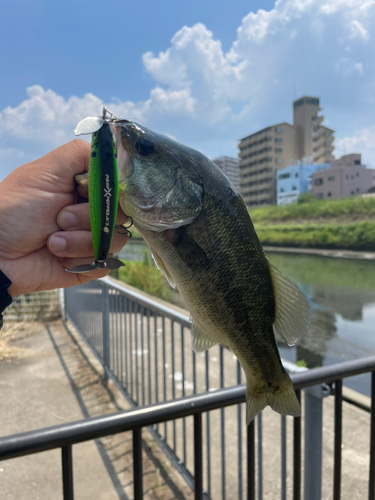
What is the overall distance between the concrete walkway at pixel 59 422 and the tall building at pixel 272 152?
30.2 metres

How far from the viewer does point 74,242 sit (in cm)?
78

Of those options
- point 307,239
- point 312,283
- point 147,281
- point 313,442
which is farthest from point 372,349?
point 307,239

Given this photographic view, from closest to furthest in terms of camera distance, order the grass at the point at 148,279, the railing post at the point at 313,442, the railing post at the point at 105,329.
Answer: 1. the railing post at the point at 313,442
2. the railing post at the point at 105,329
3. the grass at the point at 148,279

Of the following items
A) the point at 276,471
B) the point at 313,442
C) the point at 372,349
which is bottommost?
the point at 372,349

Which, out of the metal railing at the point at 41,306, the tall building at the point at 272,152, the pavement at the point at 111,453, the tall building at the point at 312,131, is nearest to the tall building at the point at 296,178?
the tall building at the point at 272,152

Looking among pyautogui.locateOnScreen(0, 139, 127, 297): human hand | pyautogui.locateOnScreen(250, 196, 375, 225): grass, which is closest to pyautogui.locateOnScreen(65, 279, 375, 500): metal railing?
pyautogui.locateOnScreen(0, 139, 127, 297): human hand

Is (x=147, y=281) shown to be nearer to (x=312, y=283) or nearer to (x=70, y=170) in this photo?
(x=70, y=170)

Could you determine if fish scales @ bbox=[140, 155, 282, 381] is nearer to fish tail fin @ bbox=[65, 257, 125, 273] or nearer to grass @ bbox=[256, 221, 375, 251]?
fish tail fin @ bbox=[65, 257, 125, 273]

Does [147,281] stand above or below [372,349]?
above

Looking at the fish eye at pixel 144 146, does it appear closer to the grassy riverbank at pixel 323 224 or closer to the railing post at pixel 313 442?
the railing post at pixel 313 442

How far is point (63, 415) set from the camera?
2.74 metres

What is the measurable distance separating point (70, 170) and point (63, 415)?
2.59m

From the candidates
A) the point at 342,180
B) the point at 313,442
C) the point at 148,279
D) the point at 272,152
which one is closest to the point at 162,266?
the point at 313,442

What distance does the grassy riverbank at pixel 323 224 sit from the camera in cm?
1355
